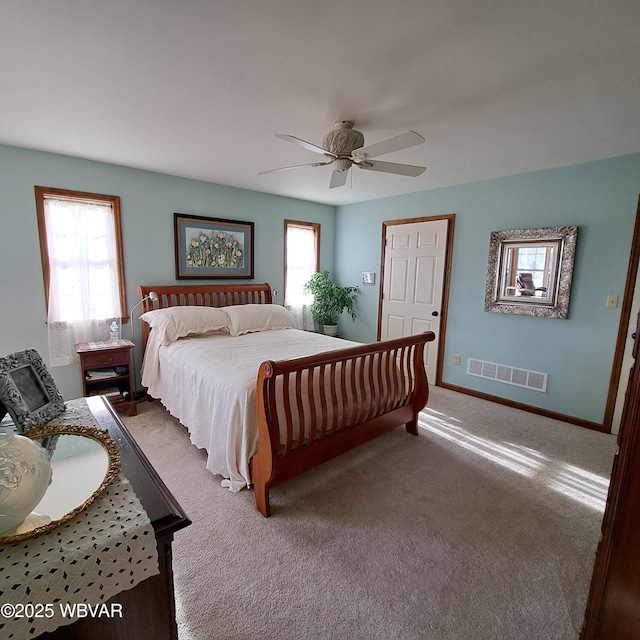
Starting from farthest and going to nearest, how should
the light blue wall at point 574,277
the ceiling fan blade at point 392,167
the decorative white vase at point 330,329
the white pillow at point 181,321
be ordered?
the decorative white vase at point 330,329
the white pillow at point 181,321
the light blue wall at point 574,277
the ceiling fan blade at point 392,167

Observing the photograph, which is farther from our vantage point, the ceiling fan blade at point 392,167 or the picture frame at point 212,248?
the picture frame at point 212,248

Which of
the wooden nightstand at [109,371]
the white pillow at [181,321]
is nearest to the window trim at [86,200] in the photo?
the white pillow at [181,321]

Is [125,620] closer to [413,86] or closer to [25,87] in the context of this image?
[413,86]

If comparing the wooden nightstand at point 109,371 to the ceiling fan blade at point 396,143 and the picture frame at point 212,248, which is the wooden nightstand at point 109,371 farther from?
the ceiling fan blade at point 396,143

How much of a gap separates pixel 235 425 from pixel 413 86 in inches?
88.9

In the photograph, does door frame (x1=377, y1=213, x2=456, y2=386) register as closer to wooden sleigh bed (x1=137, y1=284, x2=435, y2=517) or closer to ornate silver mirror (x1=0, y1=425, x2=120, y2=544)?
wooden sleigh bed (x1=137, y1=284, x2=435, y2=517)

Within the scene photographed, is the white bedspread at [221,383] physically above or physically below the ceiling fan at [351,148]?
below

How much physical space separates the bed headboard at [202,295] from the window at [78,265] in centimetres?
28

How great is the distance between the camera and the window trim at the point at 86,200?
9.90ft

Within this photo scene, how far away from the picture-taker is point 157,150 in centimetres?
293

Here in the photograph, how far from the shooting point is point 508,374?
3682 mm

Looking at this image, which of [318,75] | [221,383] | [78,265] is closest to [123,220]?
[78,265]

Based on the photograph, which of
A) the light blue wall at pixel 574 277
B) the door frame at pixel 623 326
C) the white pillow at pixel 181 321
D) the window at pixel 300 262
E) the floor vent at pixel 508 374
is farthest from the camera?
the window at pixel 300 262

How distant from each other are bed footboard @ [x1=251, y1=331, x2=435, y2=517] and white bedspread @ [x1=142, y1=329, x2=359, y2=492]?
16 cm
